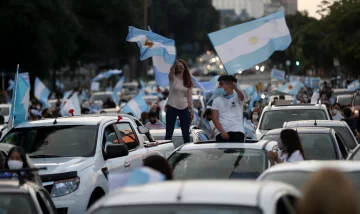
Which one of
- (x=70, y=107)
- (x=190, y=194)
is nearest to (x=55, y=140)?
(x=190, y=194)

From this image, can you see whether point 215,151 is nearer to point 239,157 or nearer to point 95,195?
point 239,157

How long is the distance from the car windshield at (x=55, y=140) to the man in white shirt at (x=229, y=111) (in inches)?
62.6

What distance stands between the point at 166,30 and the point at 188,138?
107 meters

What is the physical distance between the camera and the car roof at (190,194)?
17.7ft

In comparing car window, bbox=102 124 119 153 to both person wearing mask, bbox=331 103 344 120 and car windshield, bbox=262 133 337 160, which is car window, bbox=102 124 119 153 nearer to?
car windshield, bbox=262 133 337 160

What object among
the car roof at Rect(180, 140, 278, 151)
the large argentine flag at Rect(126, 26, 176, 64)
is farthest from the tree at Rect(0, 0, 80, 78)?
the car roof at Rect(180, 140, 278, 151)

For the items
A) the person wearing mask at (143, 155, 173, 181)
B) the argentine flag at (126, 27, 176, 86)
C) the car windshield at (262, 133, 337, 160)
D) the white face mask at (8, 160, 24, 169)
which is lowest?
the car windshield at (262, 133, 337, 160)

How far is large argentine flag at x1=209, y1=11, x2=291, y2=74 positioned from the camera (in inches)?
629

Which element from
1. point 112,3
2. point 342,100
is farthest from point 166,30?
point 342,100

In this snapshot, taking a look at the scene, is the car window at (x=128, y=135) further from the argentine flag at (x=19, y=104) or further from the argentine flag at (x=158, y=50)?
the argentine flag at (x=158, y=50)

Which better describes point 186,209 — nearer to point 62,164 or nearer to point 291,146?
point 291,146

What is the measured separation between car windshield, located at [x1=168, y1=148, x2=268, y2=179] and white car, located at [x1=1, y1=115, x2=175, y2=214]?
3.05ft

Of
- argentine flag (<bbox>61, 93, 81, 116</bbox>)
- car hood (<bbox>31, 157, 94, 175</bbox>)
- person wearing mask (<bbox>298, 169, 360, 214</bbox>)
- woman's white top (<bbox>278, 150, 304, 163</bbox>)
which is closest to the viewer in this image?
person wearing mask (<bbox>298, 169, 360, 214</bbox>)

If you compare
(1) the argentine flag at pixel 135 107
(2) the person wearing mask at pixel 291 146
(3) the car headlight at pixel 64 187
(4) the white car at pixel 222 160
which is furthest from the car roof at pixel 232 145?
(1) the argentine flag at pixel 135 107
